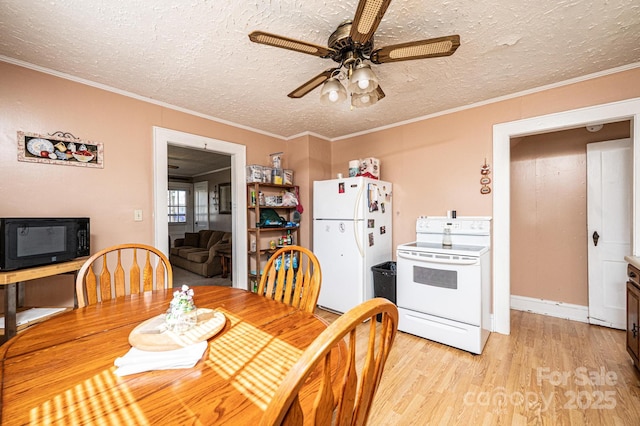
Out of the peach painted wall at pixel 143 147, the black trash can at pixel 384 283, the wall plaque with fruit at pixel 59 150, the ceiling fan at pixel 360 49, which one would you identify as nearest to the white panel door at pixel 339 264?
the black trash can at pixel 384 283

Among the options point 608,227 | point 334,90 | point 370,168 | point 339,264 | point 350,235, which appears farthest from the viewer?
point 370,168

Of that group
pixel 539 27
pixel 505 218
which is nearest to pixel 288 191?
pixel 505 218

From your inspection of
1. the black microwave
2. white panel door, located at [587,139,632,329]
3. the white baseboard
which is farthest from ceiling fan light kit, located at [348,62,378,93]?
the white baseboard

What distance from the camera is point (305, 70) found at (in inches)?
81.9

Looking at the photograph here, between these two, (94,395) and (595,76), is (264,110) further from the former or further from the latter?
(595,76)

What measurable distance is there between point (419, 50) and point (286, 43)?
0.69 meters

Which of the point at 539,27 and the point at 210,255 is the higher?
the point at 539,27

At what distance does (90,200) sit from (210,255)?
111 inches

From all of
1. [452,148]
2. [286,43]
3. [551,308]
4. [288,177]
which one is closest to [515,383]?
[551,308]

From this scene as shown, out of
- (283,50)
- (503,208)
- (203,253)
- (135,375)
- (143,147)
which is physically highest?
(283,50)

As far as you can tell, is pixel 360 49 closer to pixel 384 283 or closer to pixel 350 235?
pixel 350 235

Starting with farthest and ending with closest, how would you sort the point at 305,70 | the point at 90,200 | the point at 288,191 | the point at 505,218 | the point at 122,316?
the point at 288,191, the point at 505,218, the point at 90,200, the point at 305,70, the point at 122,316

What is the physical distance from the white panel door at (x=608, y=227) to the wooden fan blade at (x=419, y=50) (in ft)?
8.40

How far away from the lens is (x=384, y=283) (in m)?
2.81
